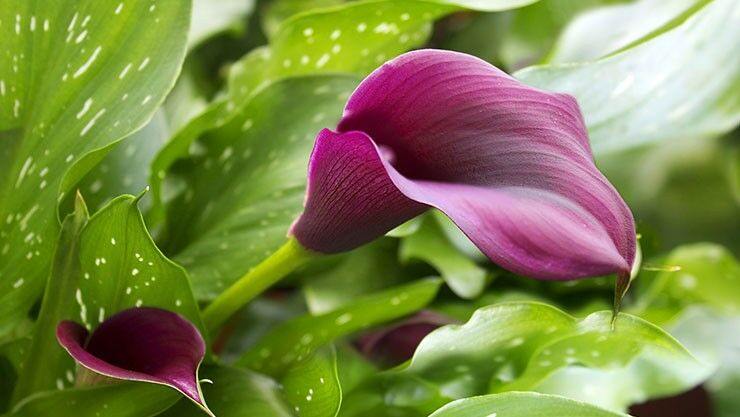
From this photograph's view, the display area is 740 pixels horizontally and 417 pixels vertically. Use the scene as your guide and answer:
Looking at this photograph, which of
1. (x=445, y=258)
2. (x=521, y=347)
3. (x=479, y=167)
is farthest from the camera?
(x=445, y=258)

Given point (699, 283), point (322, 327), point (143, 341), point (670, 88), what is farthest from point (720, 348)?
point (143, 341)

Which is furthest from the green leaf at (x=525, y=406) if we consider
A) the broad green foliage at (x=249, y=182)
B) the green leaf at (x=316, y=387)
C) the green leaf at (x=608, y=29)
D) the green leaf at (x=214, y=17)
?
the green leaf at (x=214, y=17)

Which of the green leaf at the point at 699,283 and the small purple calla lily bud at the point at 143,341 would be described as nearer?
the small purple calla lily bud at the point at 143,341

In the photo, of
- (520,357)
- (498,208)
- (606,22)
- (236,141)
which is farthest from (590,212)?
(606,22)

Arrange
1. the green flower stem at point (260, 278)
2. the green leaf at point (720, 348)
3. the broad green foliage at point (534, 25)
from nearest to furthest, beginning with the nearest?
the green flower stem at point (260, 278)
the green leaf at point (720, 348)
the broad green foliage at point (534, 25)

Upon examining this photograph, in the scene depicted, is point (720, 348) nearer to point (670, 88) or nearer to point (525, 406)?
point (670, 88)

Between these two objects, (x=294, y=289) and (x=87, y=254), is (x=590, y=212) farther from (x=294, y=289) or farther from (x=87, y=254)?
(x=294, y=289)

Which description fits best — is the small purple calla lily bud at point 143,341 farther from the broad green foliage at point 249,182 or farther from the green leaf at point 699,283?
the green leaf at point 699,283
